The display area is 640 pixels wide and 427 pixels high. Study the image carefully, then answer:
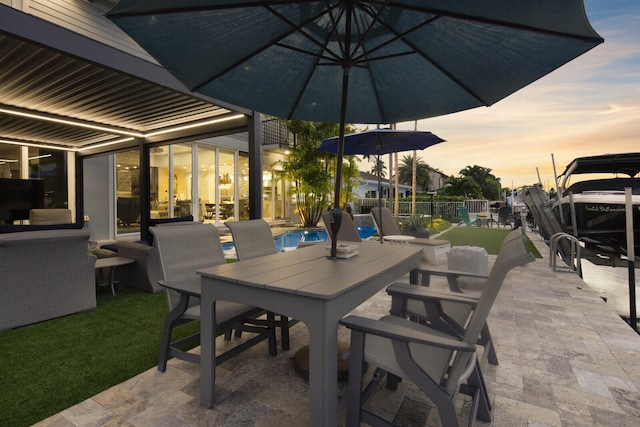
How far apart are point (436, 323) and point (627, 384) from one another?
1397 mm

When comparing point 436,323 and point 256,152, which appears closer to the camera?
point 436,323

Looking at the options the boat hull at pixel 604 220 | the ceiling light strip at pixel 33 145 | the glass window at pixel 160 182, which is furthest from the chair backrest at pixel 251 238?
the ceiling light strip at pixel 33 145

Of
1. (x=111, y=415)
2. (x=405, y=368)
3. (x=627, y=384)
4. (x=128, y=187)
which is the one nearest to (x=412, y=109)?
(x=405, y=368)

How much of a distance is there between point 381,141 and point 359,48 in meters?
3.26

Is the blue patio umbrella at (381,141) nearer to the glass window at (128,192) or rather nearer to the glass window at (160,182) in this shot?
the glass window at (160,182)

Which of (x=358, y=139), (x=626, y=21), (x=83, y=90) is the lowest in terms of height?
(x=358, y=139)

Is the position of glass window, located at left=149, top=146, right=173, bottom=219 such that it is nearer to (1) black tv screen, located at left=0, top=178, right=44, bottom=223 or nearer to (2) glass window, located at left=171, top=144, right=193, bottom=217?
(2) glass window, located at left=171, top=144, right=193, bottom=217

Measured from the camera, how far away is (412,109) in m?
2.96

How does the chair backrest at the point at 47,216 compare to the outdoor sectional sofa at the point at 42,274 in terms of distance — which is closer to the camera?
the outdoor sectional sofa at the point at 42,274

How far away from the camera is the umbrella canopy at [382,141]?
523cm

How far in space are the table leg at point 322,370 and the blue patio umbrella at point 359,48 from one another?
924 mm

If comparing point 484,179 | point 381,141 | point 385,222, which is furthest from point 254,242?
point 484,179

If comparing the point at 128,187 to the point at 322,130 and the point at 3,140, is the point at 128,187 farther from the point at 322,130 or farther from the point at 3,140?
the point at 322,130

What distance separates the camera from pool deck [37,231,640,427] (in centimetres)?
174
